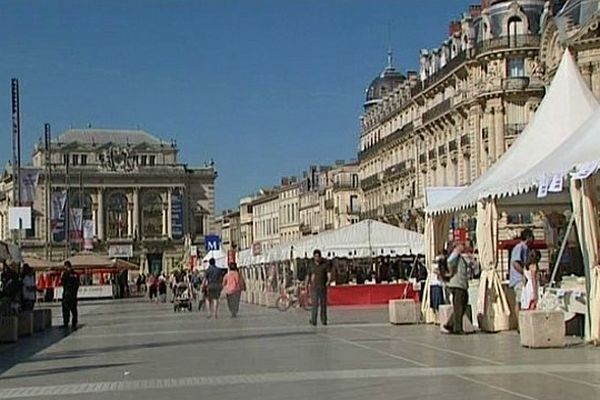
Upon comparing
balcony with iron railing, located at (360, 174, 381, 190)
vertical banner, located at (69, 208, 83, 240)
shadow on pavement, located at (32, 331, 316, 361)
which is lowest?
shadow on pavement, located at (32, 331, 316, 361)

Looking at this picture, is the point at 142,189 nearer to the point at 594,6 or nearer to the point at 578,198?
the point at 594,6

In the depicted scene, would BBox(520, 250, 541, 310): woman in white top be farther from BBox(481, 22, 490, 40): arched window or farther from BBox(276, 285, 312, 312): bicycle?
BBox(481, 22, 490, 40): arched window

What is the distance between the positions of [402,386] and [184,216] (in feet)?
409

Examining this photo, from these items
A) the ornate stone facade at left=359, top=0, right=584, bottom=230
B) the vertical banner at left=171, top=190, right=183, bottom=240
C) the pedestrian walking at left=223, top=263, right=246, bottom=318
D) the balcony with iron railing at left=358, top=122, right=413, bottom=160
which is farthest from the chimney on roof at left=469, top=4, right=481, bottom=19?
the vertical banner at left=171, top=190, right=183, bottom=240

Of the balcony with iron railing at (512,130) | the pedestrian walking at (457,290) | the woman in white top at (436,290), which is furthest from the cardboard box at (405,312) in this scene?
the balcony with iron railing at (512,130)

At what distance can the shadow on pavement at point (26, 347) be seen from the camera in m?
18.7

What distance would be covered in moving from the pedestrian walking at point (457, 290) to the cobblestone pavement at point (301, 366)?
0.51 meters

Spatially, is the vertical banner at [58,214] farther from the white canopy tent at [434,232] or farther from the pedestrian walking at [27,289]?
the white canopy tent at [434,232]

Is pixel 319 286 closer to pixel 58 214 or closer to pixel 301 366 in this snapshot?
pixel 301 366

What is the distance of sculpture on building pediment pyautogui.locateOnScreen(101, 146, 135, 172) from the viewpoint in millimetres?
146125

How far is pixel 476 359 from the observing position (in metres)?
15.6

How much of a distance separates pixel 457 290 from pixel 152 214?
12911cm

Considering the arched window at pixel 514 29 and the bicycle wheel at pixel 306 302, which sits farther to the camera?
the arched window at pixel 514 29

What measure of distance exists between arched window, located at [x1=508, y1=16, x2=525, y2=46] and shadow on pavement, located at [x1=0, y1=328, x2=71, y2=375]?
41.7 m
